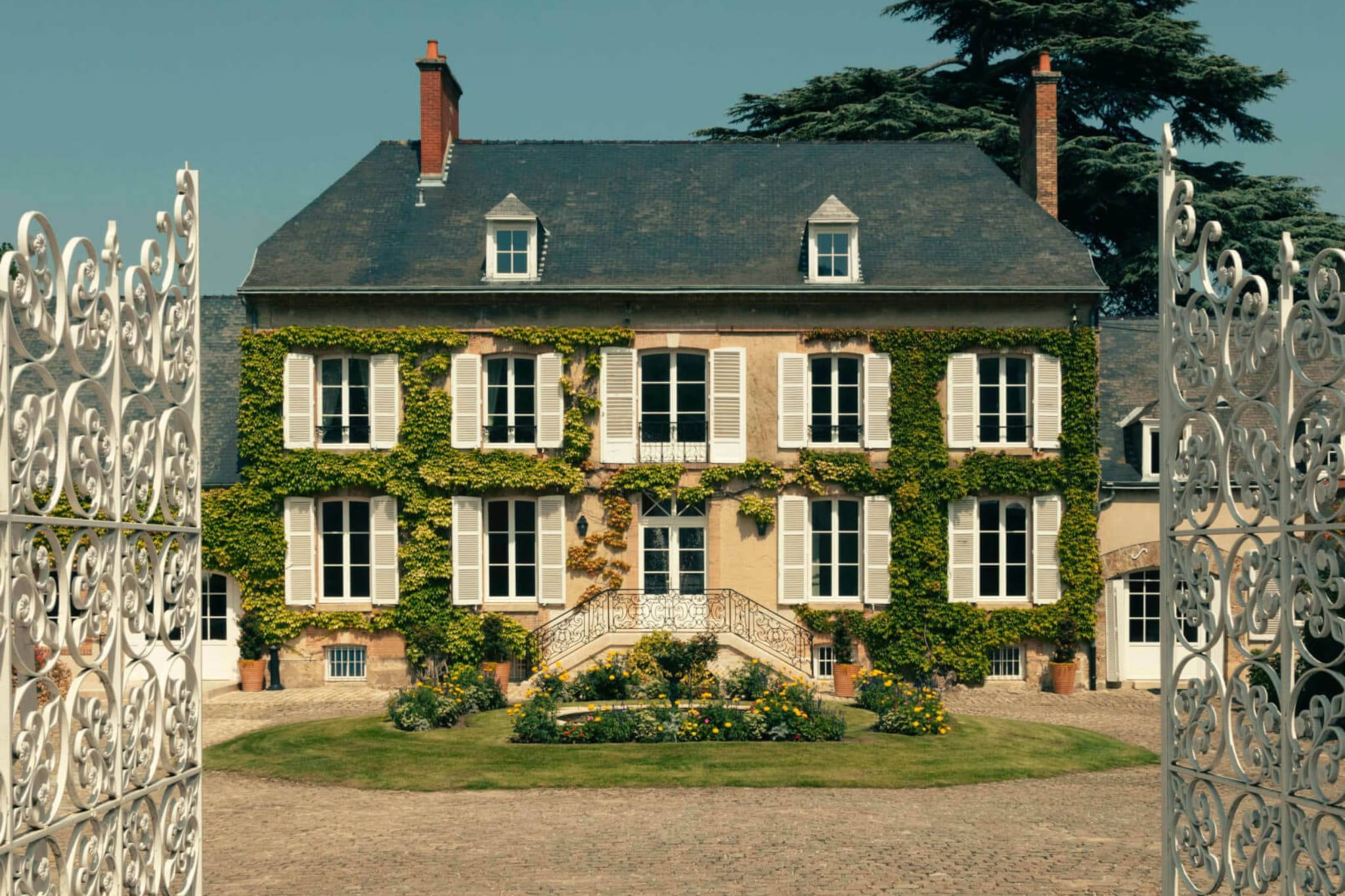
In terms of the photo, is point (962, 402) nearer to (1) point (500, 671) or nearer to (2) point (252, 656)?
(1) point (500, 671)

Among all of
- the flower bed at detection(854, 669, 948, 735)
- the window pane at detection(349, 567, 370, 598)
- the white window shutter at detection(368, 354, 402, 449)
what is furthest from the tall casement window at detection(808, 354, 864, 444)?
the window pane at detection(349, 567, 370, 598)

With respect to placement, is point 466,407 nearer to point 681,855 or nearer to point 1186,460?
point 681,855

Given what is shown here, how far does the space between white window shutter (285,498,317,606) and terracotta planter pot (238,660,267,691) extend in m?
1.08

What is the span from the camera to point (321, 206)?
80.3 ft

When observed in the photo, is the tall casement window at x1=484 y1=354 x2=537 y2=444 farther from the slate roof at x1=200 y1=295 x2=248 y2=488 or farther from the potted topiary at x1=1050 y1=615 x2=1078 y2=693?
the potted topiary at x1=1050 y1=615 x2=1078 y2=693

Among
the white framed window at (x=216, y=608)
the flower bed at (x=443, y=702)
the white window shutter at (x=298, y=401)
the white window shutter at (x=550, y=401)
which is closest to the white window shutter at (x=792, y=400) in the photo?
the white window shutter at (x=550, y=401)

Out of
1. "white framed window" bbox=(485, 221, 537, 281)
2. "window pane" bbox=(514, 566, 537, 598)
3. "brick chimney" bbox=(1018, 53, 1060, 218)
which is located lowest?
"window pane" bbox=(514, 566, 537, 598)

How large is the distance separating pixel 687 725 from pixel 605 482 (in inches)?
302

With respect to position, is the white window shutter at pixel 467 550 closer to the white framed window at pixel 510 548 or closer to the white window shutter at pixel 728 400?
the white framed window at pixel 510 548

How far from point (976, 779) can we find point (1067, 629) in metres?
9.31

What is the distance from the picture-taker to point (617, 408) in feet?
74.3

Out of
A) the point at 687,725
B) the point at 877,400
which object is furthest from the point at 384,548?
the point at 687,725

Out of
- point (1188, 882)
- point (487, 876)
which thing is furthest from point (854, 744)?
point (1188, 882)

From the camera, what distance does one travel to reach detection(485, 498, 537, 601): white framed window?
22547 millimetres
